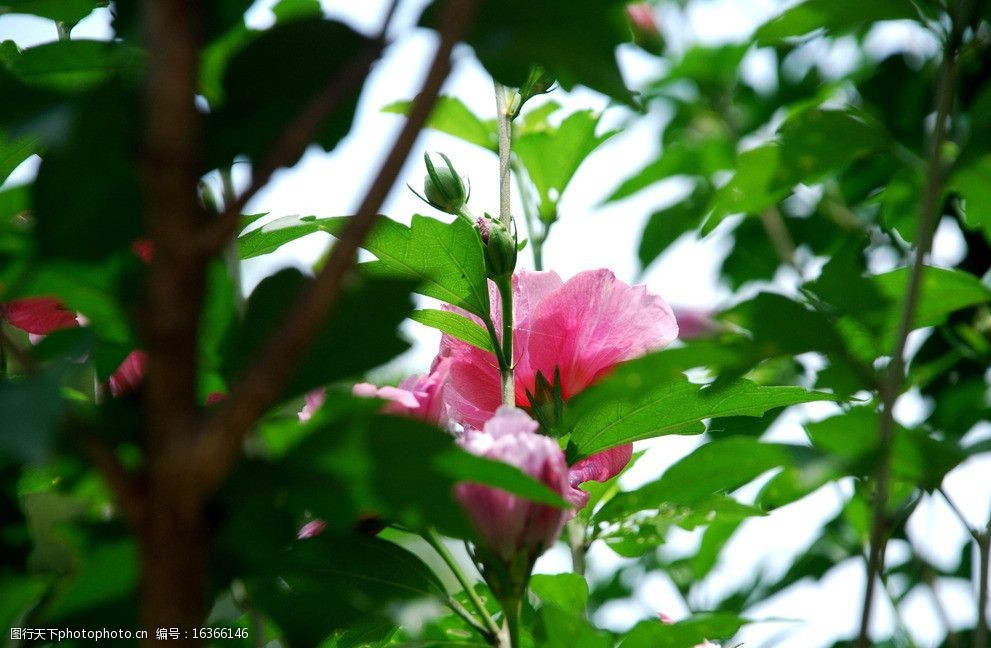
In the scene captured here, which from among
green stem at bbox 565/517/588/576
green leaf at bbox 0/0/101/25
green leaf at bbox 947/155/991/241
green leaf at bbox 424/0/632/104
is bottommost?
green stem at bbox 565/517/588/576

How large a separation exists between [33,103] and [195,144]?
8cm

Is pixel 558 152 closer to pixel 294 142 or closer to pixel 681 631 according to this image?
pixel 681 631

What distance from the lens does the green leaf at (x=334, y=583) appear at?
13.9 inches

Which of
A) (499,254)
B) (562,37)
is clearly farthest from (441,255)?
(562,37)

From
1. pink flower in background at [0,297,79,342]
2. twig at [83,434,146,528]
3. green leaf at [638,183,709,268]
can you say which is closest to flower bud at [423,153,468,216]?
green leaf at [638,183,709,268]

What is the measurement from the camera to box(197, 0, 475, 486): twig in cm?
25

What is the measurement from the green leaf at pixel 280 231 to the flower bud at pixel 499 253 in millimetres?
105

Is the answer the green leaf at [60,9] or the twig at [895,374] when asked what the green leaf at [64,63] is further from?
the twig at [895,374]

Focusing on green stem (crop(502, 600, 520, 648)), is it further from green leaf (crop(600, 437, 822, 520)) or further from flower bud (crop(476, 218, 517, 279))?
flower bud (crop(476, 218, 517, 279))

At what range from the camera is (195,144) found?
27 centimetres

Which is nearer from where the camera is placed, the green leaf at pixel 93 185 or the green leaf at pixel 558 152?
the green leaf at pixel 93 185

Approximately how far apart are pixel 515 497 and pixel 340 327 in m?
0.17

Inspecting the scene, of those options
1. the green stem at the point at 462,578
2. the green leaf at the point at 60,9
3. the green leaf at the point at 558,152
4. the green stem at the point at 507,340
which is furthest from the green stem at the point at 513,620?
the green leaf at the point at 558,152

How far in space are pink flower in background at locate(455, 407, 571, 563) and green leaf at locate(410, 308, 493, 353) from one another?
18 cm
